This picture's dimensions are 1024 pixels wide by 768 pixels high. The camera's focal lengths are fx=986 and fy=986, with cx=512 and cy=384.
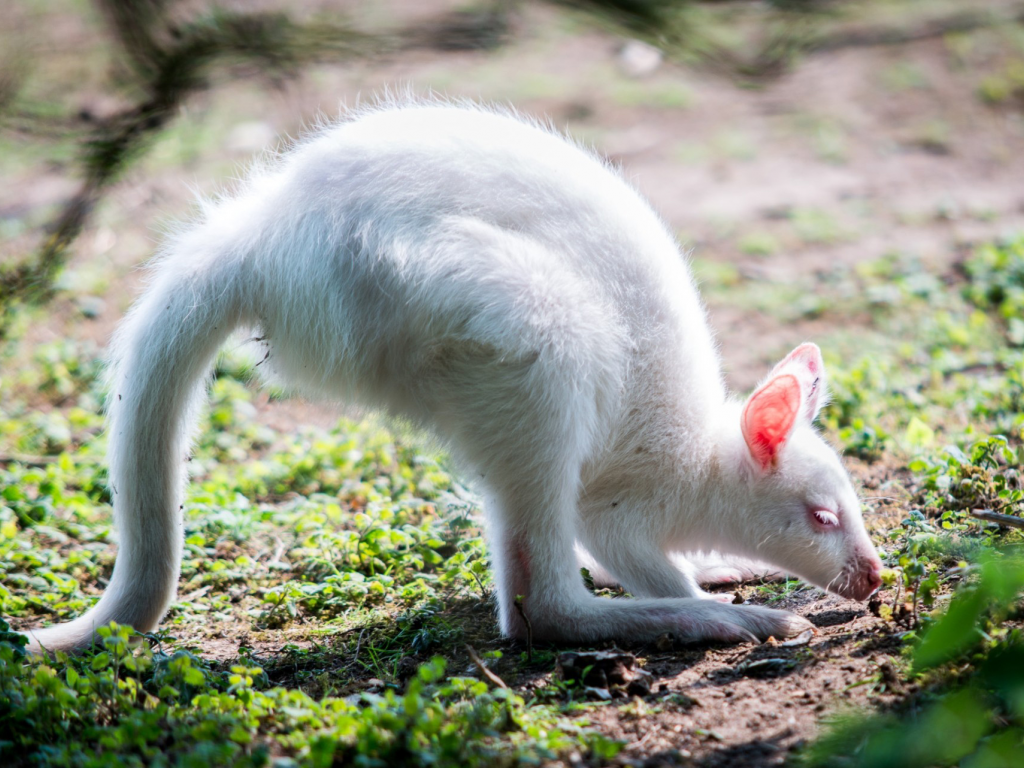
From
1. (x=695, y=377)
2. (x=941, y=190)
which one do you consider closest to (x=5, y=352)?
(x=695, y=377)

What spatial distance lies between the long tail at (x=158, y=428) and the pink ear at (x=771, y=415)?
5.55 feet

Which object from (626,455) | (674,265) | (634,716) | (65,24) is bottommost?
(634,716)

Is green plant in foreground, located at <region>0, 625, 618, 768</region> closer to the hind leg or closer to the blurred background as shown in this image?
the hind leg

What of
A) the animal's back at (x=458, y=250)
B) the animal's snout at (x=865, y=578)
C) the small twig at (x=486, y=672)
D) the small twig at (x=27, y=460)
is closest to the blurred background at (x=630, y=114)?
the animal's back at (x=458, y=250)

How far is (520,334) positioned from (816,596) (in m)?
1.45

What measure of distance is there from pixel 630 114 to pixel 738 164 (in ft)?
4.19

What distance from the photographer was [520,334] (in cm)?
286

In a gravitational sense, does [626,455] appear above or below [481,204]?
below

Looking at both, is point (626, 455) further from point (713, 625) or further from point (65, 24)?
point (65, 24)

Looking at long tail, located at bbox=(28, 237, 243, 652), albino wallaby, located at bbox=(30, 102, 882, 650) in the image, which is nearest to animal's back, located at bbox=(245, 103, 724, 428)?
albino wallaby, located at bbox=(30, 102, 882, 650)

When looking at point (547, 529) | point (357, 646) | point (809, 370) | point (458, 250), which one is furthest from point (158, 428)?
point (809, 370)

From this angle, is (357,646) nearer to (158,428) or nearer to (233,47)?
(158,428)

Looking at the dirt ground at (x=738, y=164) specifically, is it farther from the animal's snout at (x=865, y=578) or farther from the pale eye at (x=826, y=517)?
the pale eye at (x=826, y=517)

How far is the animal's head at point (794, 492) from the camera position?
3205 mm
